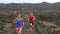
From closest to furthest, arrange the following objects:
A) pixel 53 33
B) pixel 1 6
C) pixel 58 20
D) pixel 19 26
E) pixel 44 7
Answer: pixel 19 26
pixel 53 33
pixel 58 20
pixel 44 7
pixel 1 6

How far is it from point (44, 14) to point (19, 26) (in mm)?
20998

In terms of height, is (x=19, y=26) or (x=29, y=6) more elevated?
(x=19, y=26)

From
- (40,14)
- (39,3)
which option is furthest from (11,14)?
(39,3)

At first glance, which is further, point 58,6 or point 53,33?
point 58,6

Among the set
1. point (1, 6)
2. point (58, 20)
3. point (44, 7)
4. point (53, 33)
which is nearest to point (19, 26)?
point (53, 33)

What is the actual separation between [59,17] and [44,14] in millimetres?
2085

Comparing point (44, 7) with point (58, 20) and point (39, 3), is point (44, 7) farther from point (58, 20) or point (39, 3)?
point (58, 20)

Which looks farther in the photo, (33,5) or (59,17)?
(33,5)

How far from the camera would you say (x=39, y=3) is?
41000mm

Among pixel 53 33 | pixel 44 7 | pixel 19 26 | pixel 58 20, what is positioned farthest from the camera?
pixel 44 7

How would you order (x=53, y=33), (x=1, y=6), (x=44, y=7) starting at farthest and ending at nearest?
(x=1, y=6) → (x=44, y=7) → (x=53, y=33)

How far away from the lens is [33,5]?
136ft

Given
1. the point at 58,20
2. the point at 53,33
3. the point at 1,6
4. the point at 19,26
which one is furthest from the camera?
the point at 1,6

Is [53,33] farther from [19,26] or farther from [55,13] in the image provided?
[55,13]
